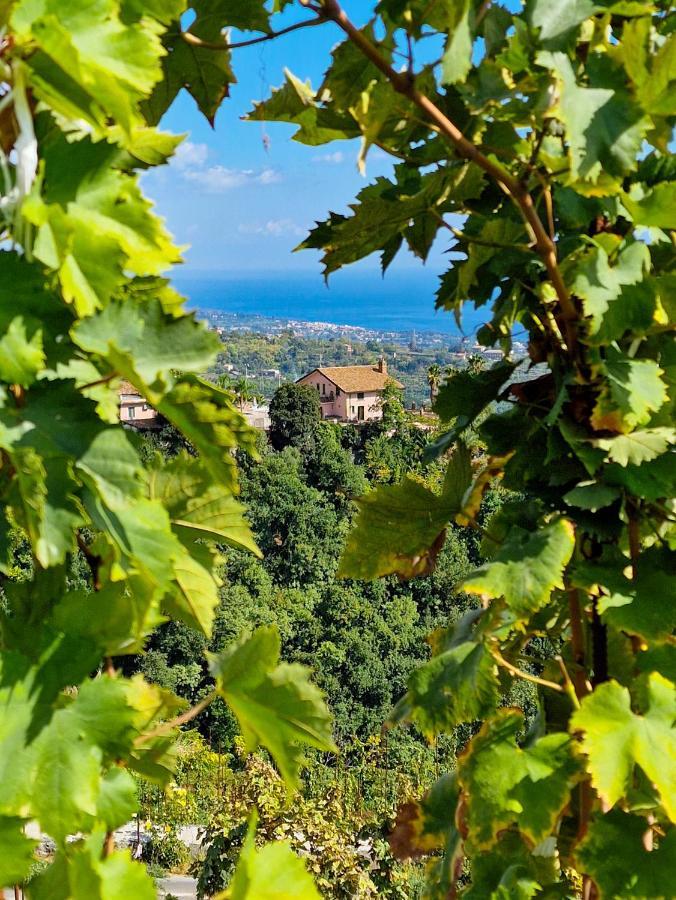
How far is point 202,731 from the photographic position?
49.4 feet

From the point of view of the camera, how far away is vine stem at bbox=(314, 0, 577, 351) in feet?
1.83

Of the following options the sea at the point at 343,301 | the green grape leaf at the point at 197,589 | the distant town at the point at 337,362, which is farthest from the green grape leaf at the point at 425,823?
the sea at the point at 343,301

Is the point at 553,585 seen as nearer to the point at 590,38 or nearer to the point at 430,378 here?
the point at 590,38

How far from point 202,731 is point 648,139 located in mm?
15603

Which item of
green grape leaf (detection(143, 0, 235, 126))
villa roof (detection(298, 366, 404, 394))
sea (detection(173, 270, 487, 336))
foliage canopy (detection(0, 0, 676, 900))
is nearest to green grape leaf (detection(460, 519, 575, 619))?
foliage canopy (detection(0, 0, 676, 900))

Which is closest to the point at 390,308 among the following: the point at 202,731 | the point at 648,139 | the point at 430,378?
the point at 430,378

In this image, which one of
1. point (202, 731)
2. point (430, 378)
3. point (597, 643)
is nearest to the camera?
point (597, 643)

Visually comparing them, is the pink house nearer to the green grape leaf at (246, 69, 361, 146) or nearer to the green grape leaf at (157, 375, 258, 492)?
the green grape leaf at (157, 375, 258, 492)

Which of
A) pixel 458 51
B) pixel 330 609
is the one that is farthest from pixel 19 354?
pixel 330 609

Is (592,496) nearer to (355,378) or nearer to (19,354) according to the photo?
(19,354)

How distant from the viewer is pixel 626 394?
63cm

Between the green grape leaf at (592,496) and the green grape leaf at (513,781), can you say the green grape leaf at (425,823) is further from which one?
the green grape leaf at (592,496)

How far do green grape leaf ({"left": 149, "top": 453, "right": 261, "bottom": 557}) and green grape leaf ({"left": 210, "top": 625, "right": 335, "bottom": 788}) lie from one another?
3.1 inches

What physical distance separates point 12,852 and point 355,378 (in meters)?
31.0
